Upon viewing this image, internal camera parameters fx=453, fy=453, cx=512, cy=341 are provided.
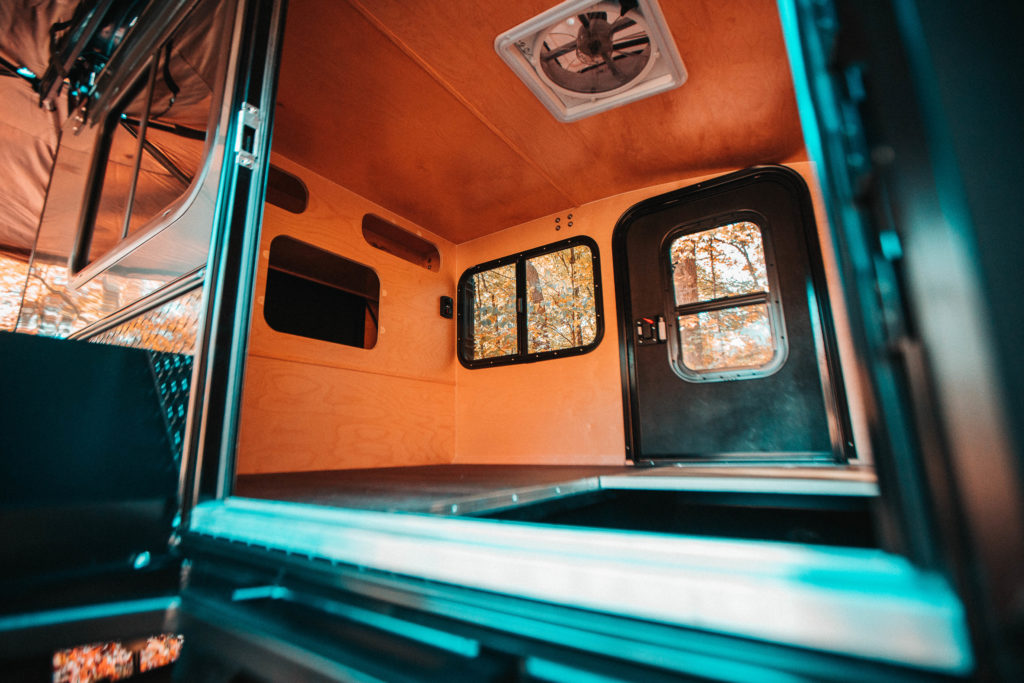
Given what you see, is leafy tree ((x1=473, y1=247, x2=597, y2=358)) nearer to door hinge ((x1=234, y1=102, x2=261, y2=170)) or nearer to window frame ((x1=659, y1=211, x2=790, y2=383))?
window frame ((x1=659, y1=211, x2=790, y2=383))

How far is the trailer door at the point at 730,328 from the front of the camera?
8.15 ft

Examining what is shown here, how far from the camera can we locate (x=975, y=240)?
333 millimetres

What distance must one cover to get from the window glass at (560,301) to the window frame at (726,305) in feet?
1.76

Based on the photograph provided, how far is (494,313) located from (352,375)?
1237mm

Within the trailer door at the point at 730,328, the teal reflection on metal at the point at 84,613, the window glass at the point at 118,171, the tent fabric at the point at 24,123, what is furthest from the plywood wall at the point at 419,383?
the teal reflection on metal at the point at 84,613

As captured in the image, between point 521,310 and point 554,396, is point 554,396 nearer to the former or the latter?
point 554,396

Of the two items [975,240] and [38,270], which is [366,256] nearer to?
[38,270]

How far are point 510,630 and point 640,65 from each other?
2.42 m

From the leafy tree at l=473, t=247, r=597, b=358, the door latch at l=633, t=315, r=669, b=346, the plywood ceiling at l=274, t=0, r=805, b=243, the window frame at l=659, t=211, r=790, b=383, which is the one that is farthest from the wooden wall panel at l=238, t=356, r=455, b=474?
the window frame at l=659, t=211, r=790, b=383

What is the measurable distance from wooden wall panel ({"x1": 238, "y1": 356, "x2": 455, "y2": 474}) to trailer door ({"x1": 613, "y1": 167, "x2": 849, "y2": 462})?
1481 millimetres

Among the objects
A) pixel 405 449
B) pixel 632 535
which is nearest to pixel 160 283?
pixel 632 535

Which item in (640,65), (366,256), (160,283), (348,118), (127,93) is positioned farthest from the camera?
(366,256)

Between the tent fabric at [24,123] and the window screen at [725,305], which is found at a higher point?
the tent fabric at [24,123]

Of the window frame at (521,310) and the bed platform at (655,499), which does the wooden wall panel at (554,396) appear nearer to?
the window frame at (521,310)
